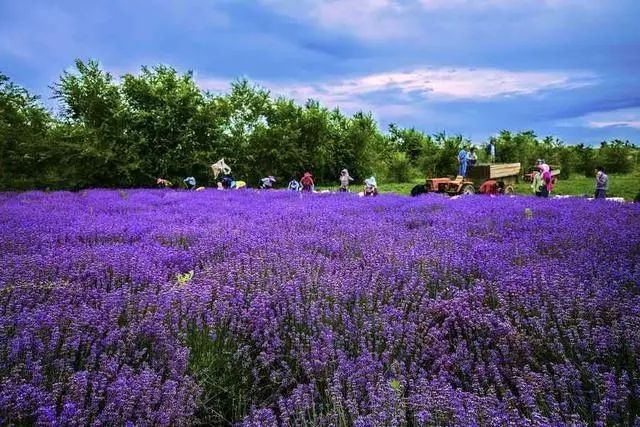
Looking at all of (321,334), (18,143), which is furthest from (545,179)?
(18,143)

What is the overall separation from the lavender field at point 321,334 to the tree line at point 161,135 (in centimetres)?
1323

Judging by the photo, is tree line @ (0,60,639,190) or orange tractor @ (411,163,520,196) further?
tree line @ (0,60,639,190)

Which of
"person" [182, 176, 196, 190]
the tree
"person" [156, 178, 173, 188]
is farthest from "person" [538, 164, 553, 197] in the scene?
the tree

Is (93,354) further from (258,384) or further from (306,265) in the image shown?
(306,265)

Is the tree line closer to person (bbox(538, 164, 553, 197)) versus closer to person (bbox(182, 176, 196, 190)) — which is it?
person (bbox(182, 176, 196, 190))

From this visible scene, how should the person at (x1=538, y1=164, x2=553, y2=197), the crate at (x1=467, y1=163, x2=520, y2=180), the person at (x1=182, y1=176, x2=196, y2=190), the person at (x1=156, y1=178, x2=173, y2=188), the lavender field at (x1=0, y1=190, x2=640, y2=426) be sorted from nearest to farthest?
1. the lavender field at (x1=0, y1=190, x2=640, y2=426)
2. the person at (x1=538, y1=164, x2=553, y2=197)
3. the crate at (x1=467, y1=163, x2=520, y2=180)
4. the person at (x1=182, y1=176, x2=196, y2=190)
5. the person at (x1=156, y1=178, x2=173, y2=188)

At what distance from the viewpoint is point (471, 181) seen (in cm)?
1465

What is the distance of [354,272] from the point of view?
3.37 meters

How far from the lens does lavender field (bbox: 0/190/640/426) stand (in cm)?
187

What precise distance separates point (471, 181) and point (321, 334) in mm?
13068

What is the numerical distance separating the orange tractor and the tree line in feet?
24.7

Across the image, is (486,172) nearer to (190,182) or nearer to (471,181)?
(471,181)

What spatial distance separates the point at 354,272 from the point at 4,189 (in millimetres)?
16097

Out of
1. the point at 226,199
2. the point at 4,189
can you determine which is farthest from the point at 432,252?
the point at 4,189
